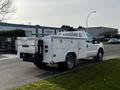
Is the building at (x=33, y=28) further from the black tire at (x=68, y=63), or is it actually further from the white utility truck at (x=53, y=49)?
the black tire at (x=68, y=63)

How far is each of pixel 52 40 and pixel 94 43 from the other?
5182mm

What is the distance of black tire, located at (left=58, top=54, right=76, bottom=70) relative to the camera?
39.9ft

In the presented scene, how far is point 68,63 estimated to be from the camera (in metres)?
12.3

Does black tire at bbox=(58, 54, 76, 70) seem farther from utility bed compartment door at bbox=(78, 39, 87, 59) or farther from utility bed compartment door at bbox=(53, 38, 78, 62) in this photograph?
utility bed compartment door at bbox=(78, 39, 87, 59)

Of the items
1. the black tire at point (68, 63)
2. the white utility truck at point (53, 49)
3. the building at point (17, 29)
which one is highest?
the building at point (17, 29)

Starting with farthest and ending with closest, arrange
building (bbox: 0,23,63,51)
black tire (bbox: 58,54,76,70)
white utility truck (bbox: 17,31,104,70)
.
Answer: building (bbox: 0,23,63,51) < black tire (bbox: 58,54,76,70) < white utility truck (bbox: 17,31,104,70)

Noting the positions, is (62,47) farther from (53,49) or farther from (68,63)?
(68,63)

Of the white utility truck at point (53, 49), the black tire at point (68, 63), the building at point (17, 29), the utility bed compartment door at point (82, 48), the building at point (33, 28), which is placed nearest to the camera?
the white utility truck at point (53, 49)

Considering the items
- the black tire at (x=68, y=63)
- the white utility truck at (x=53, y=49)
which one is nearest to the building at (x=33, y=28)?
the white utility truck at (x=53, y=49)

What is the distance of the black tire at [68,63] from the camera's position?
479 inches

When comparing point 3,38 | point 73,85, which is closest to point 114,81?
point 73,85

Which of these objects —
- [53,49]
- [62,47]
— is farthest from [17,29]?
[53,49]

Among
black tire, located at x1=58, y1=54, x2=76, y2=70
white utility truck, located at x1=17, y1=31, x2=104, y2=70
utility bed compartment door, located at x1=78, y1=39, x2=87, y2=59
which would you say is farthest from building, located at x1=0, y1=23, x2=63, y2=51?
black tire, located at x1=58, y1=54, x2=76, y2=70

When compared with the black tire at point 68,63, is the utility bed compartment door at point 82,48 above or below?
above
